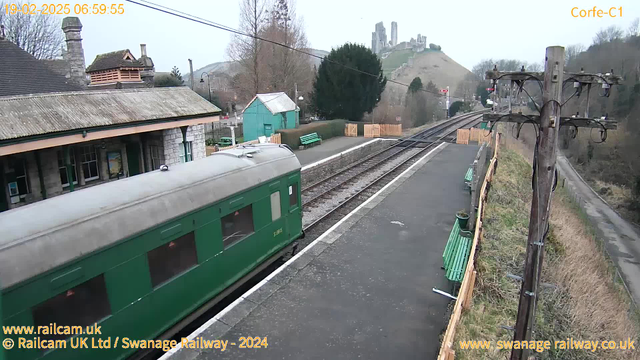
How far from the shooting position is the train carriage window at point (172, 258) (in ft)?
19.4

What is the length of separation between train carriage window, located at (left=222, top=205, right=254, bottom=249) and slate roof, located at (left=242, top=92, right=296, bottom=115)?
19.3 meters

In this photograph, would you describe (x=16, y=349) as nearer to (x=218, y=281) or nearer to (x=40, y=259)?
(x=40, y=259)

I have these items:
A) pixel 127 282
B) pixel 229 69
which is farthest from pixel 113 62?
pixel 229 69

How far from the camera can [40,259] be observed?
4406 mm

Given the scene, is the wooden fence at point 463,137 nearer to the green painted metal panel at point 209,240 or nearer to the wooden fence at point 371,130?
the wooden fence at point 371,130

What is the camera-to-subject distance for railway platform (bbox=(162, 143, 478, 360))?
20.2 feet

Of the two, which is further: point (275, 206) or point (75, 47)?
point (75, 47)

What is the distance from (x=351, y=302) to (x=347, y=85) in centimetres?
2900

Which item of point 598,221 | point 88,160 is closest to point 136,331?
point 88,160

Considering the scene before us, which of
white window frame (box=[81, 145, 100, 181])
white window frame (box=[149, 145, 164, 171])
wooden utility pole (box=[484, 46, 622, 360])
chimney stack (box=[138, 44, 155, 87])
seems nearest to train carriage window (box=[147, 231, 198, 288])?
wooden utility pole (box=[484, 46, 622, 360])

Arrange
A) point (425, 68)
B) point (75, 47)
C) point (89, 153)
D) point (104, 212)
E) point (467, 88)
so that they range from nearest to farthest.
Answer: point (104, 212) → point (89, 153) → point (75, 47) → point (467, 88) → point (425, 68)

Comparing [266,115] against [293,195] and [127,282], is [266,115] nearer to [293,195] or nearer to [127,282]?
[293,195]

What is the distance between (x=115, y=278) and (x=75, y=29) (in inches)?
681

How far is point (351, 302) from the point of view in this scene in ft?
24.4
